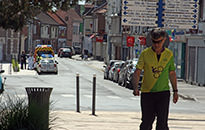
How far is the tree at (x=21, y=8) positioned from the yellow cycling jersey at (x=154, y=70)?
2.48 metres

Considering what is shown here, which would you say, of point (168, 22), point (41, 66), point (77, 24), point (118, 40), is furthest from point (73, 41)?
point (168, 22)

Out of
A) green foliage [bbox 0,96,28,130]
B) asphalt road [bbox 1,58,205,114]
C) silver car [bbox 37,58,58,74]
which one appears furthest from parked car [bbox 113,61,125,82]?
green foliage [bbox 0,96,28,130]

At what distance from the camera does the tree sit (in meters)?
10.1

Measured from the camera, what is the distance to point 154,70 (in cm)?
855

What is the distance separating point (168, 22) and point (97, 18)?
73.5m

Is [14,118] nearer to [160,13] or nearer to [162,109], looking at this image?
[162,109]

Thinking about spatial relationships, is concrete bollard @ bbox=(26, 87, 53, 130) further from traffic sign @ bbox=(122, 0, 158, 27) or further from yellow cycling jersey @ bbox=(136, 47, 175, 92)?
traffic sign @ bbox=(122, 0, 158, 27)

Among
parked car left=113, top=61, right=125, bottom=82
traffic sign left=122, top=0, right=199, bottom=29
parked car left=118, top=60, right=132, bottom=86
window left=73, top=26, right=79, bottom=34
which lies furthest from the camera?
window left=73, top=26, right=79, bottom=34

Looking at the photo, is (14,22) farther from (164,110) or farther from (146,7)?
(146,7)

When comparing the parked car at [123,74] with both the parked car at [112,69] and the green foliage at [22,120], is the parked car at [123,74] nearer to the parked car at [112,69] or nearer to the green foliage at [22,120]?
the parked car at [112,69]

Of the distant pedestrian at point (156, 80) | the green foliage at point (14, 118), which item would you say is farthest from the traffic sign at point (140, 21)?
the distant pedestrian at point (156, 80)

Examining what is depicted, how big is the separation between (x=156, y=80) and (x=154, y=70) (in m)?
0.14

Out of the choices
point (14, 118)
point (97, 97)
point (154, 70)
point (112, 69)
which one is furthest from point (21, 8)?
point (112, 69)

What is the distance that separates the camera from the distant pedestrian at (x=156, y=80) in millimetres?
8531
